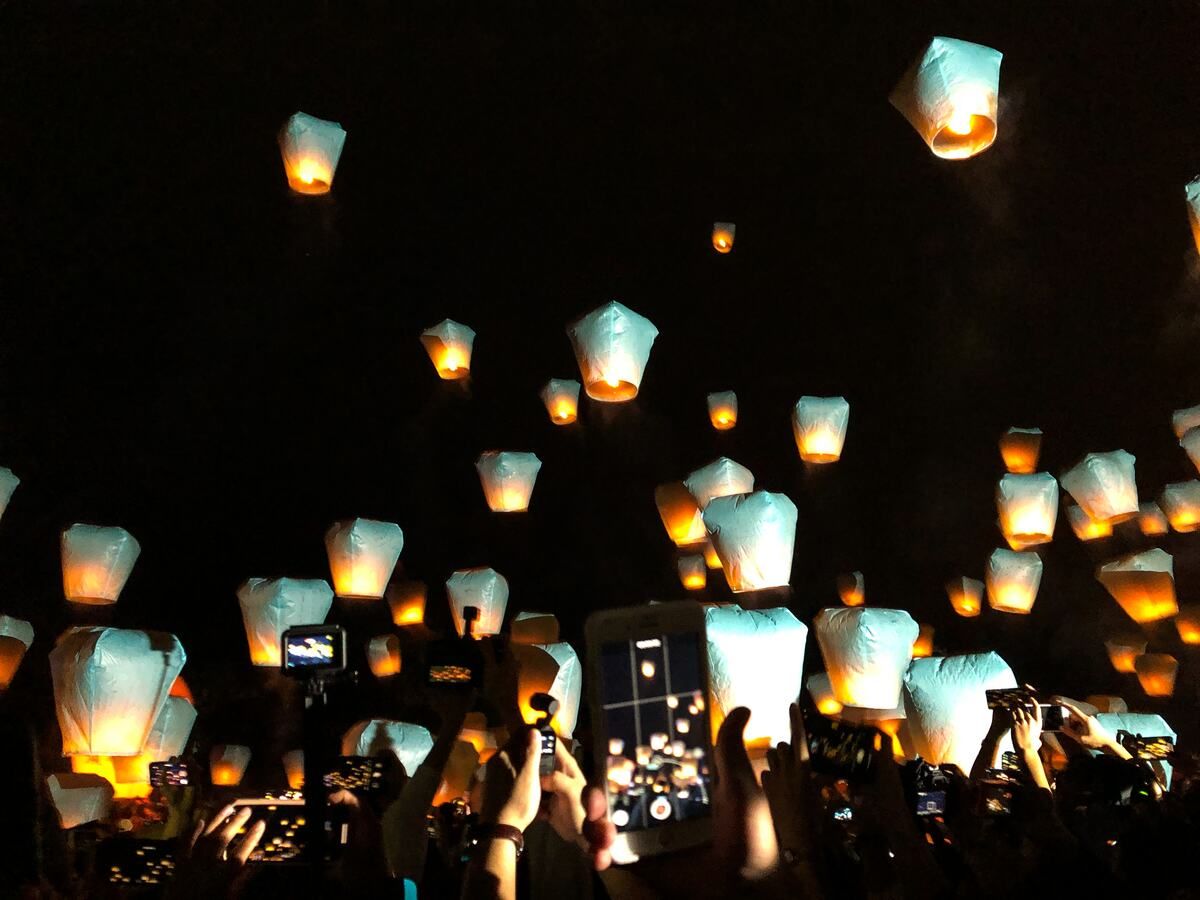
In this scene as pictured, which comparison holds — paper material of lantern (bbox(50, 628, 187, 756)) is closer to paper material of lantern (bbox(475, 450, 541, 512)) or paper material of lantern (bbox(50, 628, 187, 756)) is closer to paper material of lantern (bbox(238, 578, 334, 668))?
paper material of lantern (bbox(238, 578, 334, 668))

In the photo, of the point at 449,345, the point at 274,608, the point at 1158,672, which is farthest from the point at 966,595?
the point at 274,608

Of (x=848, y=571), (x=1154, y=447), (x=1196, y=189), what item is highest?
(x=1196, y=189)

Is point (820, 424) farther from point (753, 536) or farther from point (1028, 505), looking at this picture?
point (753, 536)

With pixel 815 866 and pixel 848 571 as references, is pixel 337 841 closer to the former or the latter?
pixel 815 866

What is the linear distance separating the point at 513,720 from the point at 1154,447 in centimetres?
1159

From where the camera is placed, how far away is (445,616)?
54.1 ft

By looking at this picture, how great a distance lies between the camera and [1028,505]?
8.64m

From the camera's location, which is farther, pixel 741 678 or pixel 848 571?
pixel 848 571

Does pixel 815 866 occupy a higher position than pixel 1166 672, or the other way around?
pixel 815 866

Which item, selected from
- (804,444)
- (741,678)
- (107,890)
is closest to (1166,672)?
(804,444)

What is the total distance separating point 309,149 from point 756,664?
477 cm

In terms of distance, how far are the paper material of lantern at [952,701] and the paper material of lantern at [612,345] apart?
2835 mm

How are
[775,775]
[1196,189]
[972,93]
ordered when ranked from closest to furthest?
[775,775] < [972,93] < [1196,189]

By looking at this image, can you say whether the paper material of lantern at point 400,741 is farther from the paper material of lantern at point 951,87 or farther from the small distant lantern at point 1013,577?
the small distant lantern at point 1013,577
